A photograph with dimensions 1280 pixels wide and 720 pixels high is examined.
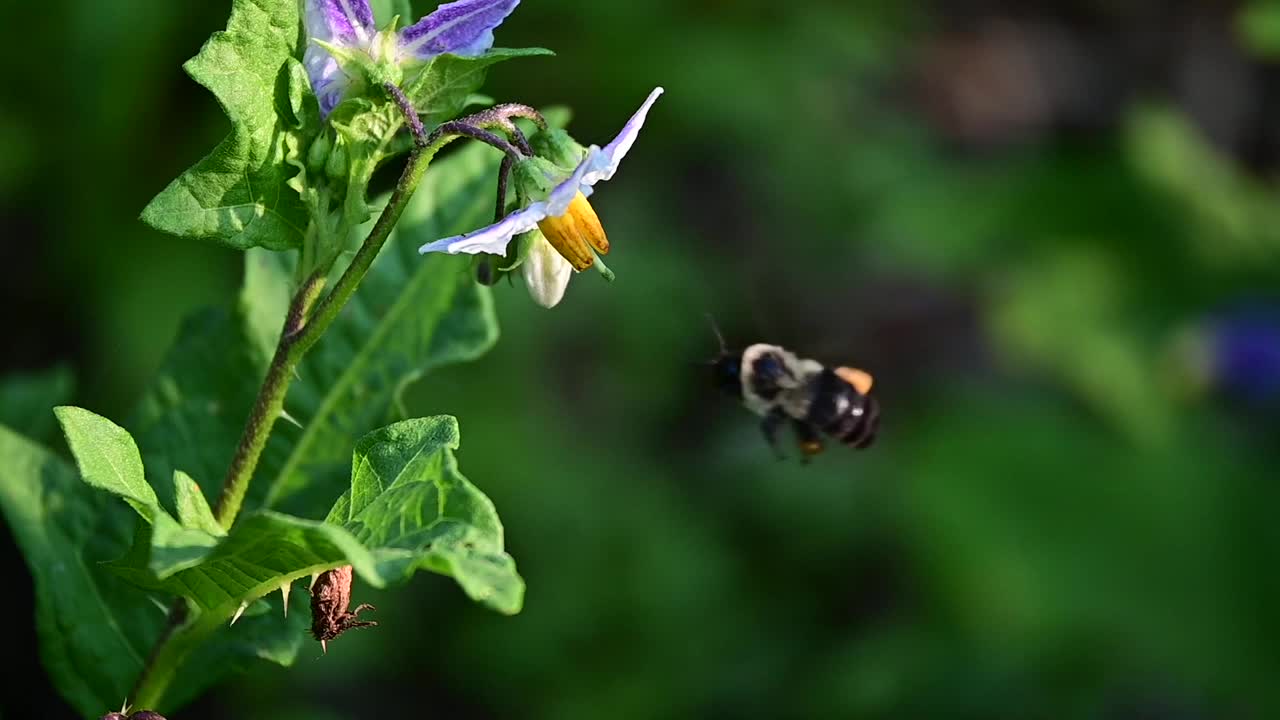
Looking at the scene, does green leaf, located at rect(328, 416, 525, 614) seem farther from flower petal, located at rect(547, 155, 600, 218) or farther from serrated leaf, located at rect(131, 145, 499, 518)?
serrated leaf, located at rect(131, 145, 499, 518)

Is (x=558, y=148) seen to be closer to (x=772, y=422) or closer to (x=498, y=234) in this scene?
(x=498, y=234)

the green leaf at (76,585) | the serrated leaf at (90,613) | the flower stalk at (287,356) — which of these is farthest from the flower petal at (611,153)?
the green leaf at (76,585)

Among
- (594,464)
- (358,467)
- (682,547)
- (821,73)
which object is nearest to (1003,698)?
(682,547)

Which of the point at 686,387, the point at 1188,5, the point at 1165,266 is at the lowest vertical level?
the point at 686,387

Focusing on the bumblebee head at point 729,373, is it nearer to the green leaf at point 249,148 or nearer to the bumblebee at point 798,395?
the bumblebee at point 798,395

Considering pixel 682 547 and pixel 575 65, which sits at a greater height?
pixel 575 65

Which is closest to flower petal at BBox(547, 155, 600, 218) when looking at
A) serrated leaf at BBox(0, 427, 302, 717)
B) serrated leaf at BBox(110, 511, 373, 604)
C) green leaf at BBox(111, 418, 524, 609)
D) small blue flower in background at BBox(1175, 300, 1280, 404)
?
green leaf at BBox(111, 418, 524, 609)

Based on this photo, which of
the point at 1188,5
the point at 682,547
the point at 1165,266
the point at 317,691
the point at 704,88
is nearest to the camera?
the point at 317,691

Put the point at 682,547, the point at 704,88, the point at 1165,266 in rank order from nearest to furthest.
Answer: the point at 682,547
the point at 704,88
the point at 1165,266

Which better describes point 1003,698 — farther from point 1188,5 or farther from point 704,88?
point 1188,5

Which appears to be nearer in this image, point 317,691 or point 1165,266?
point 317,691
